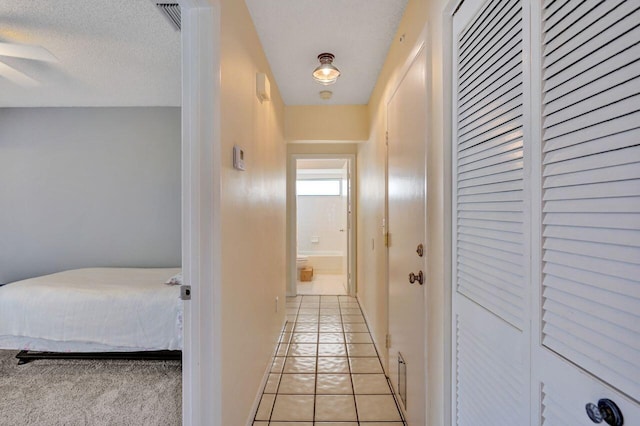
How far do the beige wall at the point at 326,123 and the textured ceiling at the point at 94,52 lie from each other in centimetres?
126

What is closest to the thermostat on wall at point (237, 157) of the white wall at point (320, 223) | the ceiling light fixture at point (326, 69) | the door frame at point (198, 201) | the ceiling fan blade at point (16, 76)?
the door frame at point (198, 201)

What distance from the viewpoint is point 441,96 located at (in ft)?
4.22

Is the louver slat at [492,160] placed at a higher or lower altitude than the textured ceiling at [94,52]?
lower

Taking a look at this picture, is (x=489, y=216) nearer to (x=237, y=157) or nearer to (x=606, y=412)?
(x=606, y=412)

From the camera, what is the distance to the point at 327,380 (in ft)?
7.33

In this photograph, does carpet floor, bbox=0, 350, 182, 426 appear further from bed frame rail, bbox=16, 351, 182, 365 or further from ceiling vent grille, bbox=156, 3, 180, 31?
ceiling vent grille, bbox=156, 3, 180, 31

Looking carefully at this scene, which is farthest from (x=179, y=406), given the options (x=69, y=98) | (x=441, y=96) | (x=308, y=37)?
(x=69, y=98)

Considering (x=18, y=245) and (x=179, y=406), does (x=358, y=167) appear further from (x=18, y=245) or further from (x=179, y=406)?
(x=18, y=245)

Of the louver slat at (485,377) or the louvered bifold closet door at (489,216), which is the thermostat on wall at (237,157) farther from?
the louver slat at (485,377)

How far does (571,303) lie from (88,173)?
442cm

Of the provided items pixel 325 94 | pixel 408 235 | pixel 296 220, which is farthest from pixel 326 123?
pixel 408 235

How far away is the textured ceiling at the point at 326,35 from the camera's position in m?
1.77

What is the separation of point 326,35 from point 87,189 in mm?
3303

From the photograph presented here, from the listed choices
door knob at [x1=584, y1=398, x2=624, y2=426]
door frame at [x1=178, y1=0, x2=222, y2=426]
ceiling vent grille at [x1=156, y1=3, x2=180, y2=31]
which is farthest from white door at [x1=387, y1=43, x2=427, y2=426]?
ceiling vent grille at [x1=156, y1=3, x2=180, y2=31]
